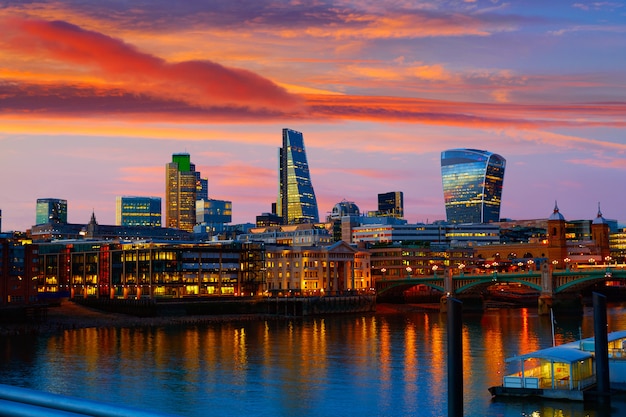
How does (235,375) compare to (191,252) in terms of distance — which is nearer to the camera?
(235,375)

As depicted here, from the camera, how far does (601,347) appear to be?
54.1 m

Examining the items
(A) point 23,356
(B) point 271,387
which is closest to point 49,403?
(B) point 271,387

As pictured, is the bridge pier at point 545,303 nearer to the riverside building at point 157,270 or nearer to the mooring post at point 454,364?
the riverside building at point 157,270

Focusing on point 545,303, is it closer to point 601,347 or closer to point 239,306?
point 239,306

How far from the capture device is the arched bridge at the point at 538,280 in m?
150

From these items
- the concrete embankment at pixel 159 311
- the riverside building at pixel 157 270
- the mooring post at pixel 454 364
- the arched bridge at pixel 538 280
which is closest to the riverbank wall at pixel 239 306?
the concrete embankment at pixel 159 311

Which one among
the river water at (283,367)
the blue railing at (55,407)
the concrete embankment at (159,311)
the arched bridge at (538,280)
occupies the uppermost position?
the blue railing at (55,407)

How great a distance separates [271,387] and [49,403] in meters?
57.3

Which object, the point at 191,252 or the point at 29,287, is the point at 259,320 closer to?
the point at 191,252

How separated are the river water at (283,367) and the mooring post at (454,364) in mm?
22213

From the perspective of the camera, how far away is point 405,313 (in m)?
165

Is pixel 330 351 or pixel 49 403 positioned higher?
pixel 49 403

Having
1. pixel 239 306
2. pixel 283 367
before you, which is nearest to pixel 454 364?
pixel 283 367

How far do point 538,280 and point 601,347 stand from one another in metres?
114
